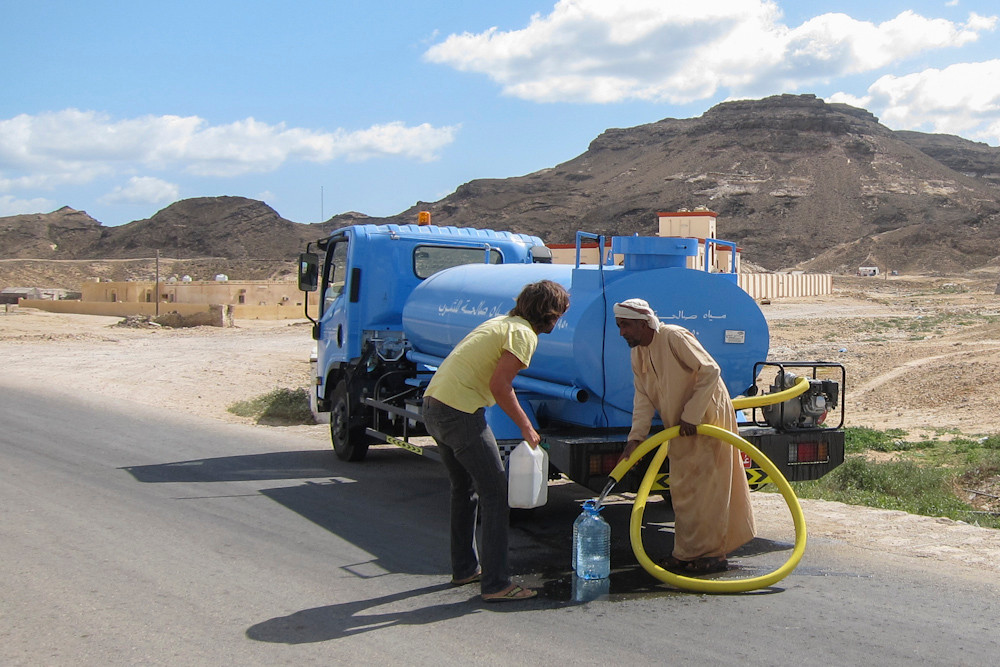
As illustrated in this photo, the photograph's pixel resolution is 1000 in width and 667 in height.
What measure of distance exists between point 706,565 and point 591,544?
75cm

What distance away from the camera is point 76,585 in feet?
18.6

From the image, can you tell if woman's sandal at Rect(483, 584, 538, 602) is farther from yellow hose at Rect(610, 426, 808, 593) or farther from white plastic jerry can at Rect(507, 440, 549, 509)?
yellow hose at Rect(610, 426, 808, 593)

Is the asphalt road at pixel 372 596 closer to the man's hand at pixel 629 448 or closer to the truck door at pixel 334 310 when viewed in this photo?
the man's hand at pixel 629 448

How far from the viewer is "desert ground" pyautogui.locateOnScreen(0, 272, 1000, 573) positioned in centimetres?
736

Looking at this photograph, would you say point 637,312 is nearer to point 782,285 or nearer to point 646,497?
point 646,497

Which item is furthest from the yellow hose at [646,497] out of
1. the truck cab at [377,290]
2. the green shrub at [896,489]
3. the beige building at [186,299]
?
the beige building at [186,299]

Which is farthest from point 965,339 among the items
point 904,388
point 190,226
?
point 190,226

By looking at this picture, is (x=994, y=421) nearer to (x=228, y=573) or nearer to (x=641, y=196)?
(x=228, y=573)

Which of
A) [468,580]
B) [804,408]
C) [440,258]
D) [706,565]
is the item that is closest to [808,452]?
[804,408]

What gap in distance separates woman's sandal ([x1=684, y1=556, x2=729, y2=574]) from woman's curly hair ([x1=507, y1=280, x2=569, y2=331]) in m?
1.83

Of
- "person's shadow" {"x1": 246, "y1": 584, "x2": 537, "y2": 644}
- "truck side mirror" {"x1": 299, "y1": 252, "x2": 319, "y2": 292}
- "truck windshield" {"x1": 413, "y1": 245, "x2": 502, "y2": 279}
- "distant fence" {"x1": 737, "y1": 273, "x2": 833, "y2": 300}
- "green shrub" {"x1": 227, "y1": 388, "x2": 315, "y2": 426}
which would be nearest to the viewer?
"person's shadow" {"x1": 246, "y1": 584, "x2": 537, "y2": 644}

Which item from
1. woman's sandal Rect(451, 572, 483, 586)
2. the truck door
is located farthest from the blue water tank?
the truck door

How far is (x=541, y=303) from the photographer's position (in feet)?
17.4

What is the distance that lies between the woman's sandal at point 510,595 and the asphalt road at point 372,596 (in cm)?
4
